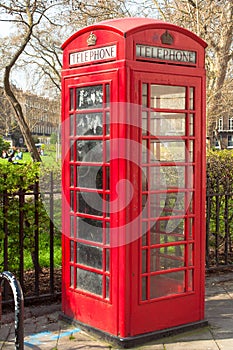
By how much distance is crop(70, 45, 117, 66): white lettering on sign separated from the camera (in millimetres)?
4609

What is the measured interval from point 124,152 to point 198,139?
866 mm

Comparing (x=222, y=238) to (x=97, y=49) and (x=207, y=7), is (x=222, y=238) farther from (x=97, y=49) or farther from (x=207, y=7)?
(x=207, y=7)

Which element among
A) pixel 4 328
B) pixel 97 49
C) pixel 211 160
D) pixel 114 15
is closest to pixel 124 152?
pixel 97 49

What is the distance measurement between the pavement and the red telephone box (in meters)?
0.11

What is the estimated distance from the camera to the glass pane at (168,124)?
Result: 4793mm

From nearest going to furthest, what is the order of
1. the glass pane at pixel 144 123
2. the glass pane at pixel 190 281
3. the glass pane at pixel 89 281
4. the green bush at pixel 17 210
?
the glass pane at pixel 144 123 → the glass pane at pixel 89 281 → the glass pane at pixel 190 281 → the green bush at pixel 17 210

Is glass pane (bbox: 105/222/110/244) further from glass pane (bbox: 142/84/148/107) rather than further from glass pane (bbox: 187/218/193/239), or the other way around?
glass pane (bbox: 142/84/148/107)

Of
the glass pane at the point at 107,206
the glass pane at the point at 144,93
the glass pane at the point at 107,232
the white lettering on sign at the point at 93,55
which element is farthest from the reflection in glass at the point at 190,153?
the white lettering on sign at the point at 93,55

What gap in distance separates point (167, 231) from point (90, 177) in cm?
93

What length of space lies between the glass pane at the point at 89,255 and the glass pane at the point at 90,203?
319mm

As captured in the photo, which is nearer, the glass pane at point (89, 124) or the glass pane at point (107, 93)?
the glass pane at point (107, 93)

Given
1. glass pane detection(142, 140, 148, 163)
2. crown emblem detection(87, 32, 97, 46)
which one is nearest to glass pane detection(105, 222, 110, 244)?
glass pane detection(142, 140, 148, 163)

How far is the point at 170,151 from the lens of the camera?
498 centimetres

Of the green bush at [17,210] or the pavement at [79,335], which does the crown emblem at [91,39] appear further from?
the pavement at [79,335]
